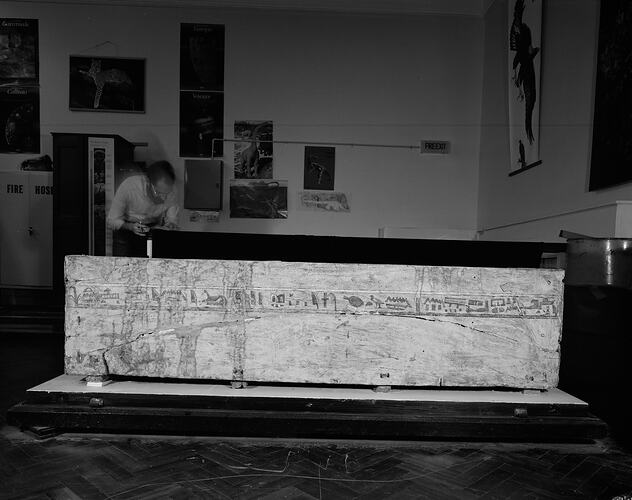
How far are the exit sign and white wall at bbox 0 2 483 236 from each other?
0.10 m

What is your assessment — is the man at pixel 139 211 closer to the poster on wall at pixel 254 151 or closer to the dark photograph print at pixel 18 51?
the poster on wall at pixel 254 151

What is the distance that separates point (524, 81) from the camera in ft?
14.7

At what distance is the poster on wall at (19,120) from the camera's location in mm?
5812

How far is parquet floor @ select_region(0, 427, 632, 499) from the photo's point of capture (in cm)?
166

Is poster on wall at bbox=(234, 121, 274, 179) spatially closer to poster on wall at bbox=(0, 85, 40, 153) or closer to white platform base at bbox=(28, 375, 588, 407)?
poster on wall at bbox=(0, 85, 40, 153)

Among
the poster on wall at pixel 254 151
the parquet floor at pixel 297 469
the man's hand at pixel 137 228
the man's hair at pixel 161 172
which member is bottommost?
the parquet floor at pixel 297 469

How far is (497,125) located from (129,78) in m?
4.99

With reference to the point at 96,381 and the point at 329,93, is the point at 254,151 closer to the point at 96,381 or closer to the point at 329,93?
the point at 329,93

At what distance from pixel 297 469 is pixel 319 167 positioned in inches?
182

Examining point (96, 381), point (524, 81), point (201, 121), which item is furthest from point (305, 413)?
point (201, 121)

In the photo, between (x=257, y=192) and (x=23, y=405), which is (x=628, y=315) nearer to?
(x=23, y=405)

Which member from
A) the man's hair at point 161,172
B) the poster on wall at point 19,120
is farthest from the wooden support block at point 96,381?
the poster on wall at point 19,120

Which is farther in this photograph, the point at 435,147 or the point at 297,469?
the point at 435,147

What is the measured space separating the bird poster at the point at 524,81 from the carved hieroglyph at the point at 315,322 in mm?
2764
